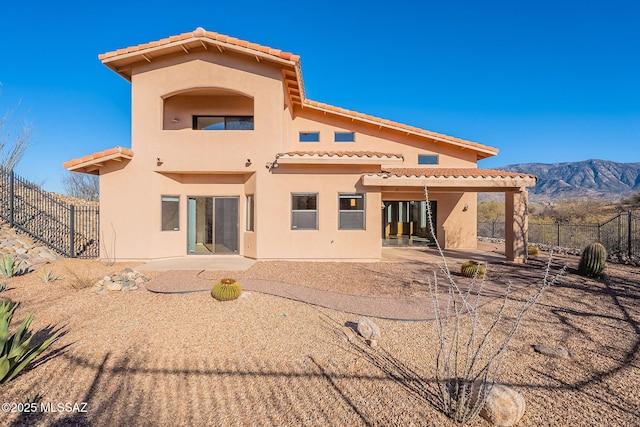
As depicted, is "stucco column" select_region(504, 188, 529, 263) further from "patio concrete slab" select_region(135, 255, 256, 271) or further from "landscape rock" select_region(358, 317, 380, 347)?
"patio concrete slab" select_region(135, 255, 256, 271)

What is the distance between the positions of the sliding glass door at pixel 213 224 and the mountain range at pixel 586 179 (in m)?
119

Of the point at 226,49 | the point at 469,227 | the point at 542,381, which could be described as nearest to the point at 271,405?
the point at 542,381

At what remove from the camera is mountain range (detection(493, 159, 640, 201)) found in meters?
111

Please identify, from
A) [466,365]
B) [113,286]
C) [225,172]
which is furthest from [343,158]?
[466,365]

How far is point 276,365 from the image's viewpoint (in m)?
4.60

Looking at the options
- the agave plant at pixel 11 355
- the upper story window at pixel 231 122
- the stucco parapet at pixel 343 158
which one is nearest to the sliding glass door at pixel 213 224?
the upper story window at pixel 231 122

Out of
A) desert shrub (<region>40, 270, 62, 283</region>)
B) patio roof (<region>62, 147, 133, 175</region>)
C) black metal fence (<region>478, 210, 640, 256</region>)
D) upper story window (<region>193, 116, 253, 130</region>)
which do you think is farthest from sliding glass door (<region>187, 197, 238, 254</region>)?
black metal fence (<region>478, 210, 640, 256</region>)

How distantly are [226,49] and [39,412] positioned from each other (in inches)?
473

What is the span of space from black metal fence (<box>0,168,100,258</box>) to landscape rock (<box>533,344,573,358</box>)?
1479 centimetres

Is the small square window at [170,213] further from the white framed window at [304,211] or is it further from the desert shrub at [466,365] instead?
the desert shrub at [466,365]

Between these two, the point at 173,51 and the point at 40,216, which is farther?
the point at 40,216

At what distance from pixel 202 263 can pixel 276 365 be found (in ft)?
27.2

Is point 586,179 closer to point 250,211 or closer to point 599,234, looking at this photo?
point 599,234

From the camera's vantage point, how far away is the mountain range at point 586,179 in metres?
111
